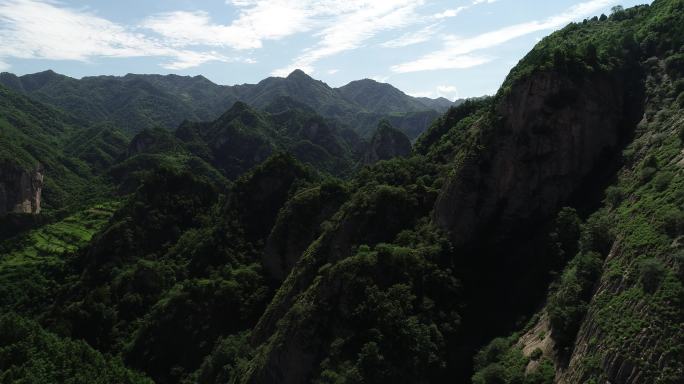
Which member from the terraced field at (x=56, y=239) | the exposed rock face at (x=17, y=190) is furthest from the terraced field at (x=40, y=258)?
the exposed rock face at (x=17, y=190)

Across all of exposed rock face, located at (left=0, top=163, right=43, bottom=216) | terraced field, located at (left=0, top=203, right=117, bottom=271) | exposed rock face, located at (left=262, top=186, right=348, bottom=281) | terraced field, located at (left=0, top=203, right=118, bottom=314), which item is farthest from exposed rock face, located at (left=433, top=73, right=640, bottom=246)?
exposed rock face, located at (left=0, top=163, right=43, bottom=216)

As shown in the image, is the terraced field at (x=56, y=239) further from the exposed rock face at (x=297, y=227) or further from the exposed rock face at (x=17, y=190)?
the exposed rock face at (x=297, y=227)

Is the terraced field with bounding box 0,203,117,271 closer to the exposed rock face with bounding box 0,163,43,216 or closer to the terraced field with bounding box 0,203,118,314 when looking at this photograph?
the terraced field with bounding box 0,203,118,314

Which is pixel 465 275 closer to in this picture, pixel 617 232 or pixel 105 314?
pixel 617 232

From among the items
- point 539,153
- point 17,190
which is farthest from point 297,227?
point 17,190

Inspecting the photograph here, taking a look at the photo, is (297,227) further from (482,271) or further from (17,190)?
(17,190)
